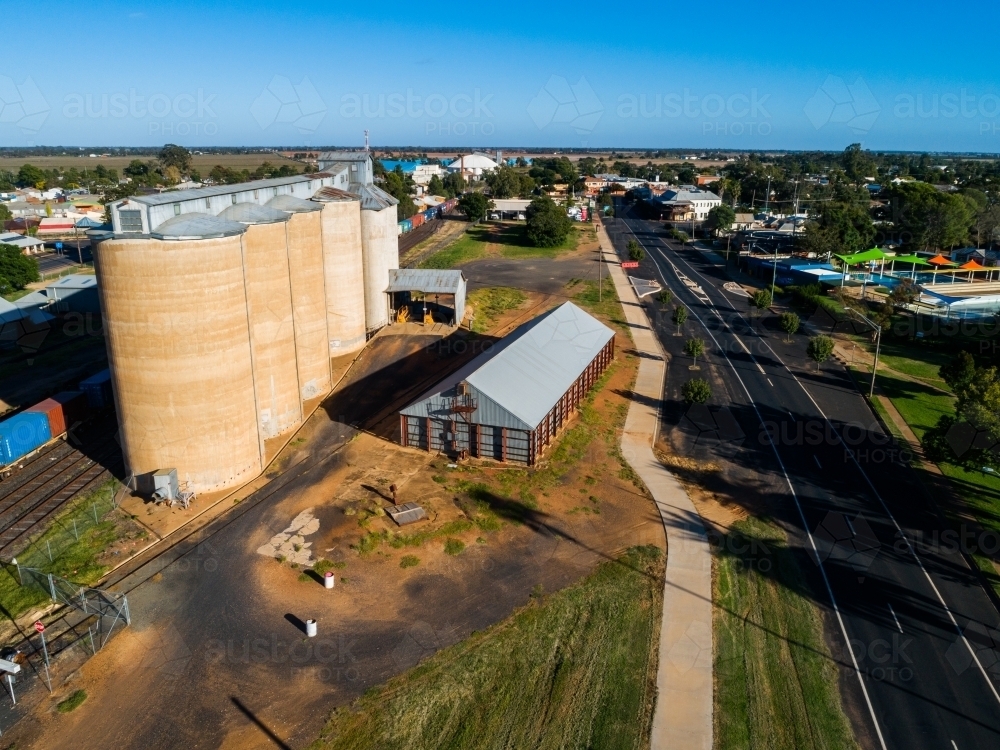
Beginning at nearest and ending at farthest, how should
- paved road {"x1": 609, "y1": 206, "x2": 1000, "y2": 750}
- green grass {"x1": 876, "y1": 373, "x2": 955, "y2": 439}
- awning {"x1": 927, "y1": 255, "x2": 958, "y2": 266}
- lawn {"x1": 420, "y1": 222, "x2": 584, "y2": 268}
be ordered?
paved road {"x1": 609, "y1": 206, "x2": 1000, "y2": 750}, green grass {"x1": 876, "y1": 373, "x2": 955, "y2": 439}, awning {"x1": 927, "y1": 255, "x2": 958, "y2": 266}, lawn {"x1": 420, "y1": 222, "x2": 584, "y2": 268}

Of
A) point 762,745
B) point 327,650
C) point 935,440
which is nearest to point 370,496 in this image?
point 327,650

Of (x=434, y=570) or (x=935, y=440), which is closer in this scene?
(x=434, y=570)

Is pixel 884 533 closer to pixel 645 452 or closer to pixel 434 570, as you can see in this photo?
pixel 645 452

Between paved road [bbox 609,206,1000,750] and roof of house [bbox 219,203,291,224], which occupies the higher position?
roof of house [bbox 219,203,291,224]

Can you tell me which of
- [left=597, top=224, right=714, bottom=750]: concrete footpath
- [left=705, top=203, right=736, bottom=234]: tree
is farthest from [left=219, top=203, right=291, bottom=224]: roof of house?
[left=705, top=203, right=736, bottom=234]: tree

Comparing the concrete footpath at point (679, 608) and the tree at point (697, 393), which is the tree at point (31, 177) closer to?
the tree at point (697, 393)

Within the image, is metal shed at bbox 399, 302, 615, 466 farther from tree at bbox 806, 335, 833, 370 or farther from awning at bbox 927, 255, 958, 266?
awning at bbox 927, 255, 958, 266
